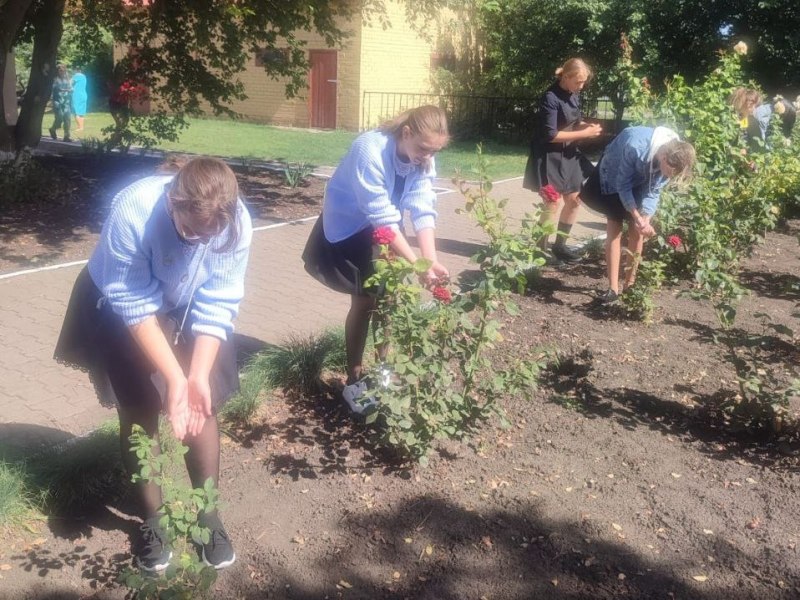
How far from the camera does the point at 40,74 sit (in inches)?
395

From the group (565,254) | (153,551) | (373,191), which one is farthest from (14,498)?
(565,254)

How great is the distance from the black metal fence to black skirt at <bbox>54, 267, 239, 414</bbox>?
1970cm

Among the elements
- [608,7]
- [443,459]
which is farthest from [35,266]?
[608,7]

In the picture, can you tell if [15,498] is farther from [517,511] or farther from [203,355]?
[517,511]

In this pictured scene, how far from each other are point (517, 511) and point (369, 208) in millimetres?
1421

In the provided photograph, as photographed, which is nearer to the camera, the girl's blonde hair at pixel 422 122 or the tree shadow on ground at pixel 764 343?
the girl's blonde hair at pixel 422 122

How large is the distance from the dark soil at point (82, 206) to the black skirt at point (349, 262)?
123 inches

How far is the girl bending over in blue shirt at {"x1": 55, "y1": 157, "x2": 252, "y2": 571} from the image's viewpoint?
2.36 meters

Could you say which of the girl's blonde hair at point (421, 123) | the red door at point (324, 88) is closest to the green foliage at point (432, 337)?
the girl's blonde hair at point (421, 123)

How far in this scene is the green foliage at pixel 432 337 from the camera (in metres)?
3.21

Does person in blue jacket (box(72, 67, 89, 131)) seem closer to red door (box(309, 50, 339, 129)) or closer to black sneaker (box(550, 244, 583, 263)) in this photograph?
red door (box(309, 50, 339, 129))

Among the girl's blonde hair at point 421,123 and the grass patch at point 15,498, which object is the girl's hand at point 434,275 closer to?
the girl's blonde hair at point 421,123

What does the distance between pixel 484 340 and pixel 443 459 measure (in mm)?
599

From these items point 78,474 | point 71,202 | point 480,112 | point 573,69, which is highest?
point 573,69
